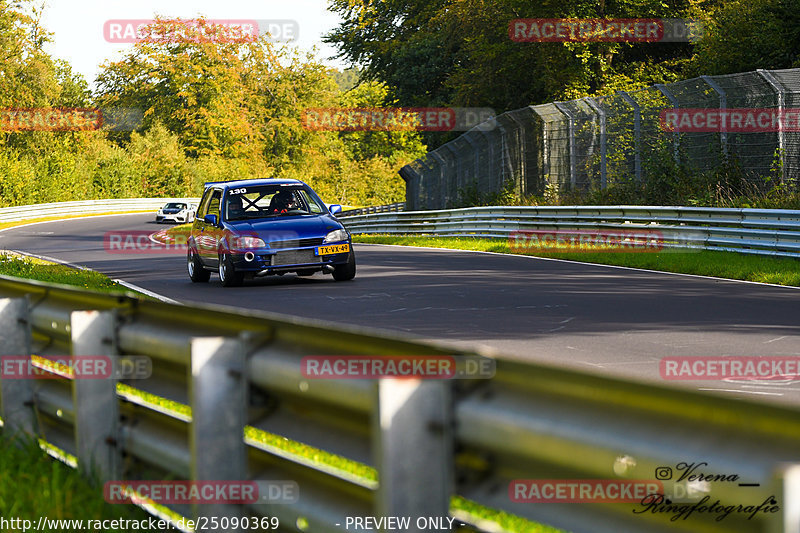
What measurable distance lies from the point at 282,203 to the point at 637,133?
12.1 metres

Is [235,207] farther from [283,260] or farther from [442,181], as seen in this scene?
[442,181]

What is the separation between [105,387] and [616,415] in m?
3.06

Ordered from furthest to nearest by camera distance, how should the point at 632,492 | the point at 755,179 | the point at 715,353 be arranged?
1. the point at 755,179
2. the point at 715,353
3. the point at 632,492

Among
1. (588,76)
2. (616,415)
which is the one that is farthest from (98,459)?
(588,76)

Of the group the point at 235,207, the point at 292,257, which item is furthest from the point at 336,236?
the point at 235,207

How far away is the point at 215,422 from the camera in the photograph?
3.99 m

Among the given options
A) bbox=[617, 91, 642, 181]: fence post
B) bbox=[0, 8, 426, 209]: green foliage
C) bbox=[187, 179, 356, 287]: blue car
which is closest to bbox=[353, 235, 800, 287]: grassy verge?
bbox=[617, 91, 642, 181]: fence post

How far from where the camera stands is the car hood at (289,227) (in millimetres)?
18797

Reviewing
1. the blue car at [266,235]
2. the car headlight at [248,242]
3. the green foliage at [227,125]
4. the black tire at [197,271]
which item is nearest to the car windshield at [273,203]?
the blue car at [266,235]

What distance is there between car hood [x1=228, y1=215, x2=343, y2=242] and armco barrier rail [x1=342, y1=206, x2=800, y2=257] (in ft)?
24.7

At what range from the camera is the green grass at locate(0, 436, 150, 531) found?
4.73m

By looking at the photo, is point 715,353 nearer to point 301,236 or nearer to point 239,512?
point 239,512

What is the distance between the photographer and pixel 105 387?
5.06 m

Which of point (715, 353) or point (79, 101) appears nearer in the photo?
point (715, 353)
